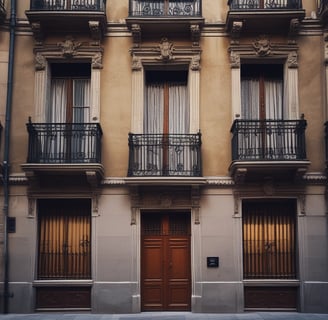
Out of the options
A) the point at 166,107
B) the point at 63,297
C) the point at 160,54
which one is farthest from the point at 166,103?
the point at 63,297

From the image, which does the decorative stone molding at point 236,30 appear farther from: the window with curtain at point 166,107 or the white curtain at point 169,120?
the white curtain at point 169,120

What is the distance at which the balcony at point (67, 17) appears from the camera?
52.6 ft

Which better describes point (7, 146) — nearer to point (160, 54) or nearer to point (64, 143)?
point (64, 143)

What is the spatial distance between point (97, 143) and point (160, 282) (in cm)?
445

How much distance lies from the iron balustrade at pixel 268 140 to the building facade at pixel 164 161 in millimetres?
41

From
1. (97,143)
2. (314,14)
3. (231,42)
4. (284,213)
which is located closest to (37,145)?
(97,143)

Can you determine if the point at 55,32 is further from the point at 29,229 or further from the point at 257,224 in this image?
the point at 257,224

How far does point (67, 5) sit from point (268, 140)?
7.24m

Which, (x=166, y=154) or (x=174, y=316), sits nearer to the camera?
(x=174, y=316)

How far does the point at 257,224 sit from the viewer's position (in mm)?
16484

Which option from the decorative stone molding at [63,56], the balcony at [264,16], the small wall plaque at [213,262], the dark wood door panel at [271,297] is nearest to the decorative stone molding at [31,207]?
the decorative stone molding at [63,56]

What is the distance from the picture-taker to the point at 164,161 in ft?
52.8

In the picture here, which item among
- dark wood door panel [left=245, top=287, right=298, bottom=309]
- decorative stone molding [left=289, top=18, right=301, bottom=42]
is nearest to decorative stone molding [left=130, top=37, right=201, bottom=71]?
decorative stone molding [left=289, top=18, right=301, bottom=42]

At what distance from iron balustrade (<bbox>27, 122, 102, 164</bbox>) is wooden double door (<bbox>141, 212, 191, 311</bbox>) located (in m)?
2.53
